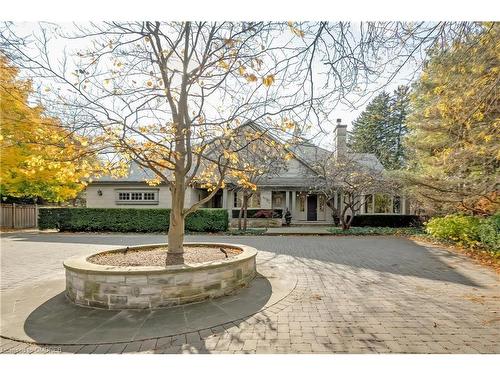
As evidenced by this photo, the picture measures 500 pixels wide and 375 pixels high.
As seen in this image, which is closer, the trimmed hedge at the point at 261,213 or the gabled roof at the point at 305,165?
the gabled roof at the point at 305,165

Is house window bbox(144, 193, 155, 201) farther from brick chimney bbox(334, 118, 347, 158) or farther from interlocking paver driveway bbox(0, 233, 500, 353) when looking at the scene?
brick chimney bbox(334, 118, 347, 158)

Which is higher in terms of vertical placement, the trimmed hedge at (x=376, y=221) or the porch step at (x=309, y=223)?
the trimmed hedge at (x=376, y=221)

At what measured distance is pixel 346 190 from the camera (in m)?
13.8

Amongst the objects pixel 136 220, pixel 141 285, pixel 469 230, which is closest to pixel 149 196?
pixel 136 220

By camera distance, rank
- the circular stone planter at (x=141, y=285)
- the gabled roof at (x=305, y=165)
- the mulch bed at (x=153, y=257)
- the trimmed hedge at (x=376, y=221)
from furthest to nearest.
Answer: the trimmed hedge at (x=376, y=221) < the gabled roof at (x=305, y=165) < the mulch bed at (x=153, y=257) < the circular stone planter at (x=141, y=285)

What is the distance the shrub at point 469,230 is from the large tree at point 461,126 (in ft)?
1.86

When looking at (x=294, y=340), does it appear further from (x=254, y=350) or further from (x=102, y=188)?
(x=102, y=188)

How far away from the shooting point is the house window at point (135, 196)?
1883 centimetres

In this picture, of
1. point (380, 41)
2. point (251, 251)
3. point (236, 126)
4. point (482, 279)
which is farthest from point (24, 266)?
point (482, 279)

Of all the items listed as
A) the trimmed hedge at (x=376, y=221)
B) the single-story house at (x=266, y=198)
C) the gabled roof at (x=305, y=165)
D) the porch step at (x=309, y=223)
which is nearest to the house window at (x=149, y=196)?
the single-story house at (x=266, y=198)

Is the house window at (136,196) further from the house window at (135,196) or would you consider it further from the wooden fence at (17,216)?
the wooden fence at (17,216)

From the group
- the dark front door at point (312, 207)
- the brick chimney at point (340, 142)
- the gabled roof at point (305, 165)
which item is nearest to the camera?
the gabled roof at point (305, 165)

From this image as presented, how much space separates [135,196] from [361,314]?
17.9m

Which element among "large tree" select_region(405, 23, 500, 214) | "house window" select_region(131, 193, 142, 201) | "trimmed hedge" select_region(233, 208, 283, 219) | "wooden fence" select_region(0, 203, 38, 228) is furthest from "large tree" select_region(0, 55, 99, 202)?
"trimmed hedge" select_region(233, 208, 283, 219)
